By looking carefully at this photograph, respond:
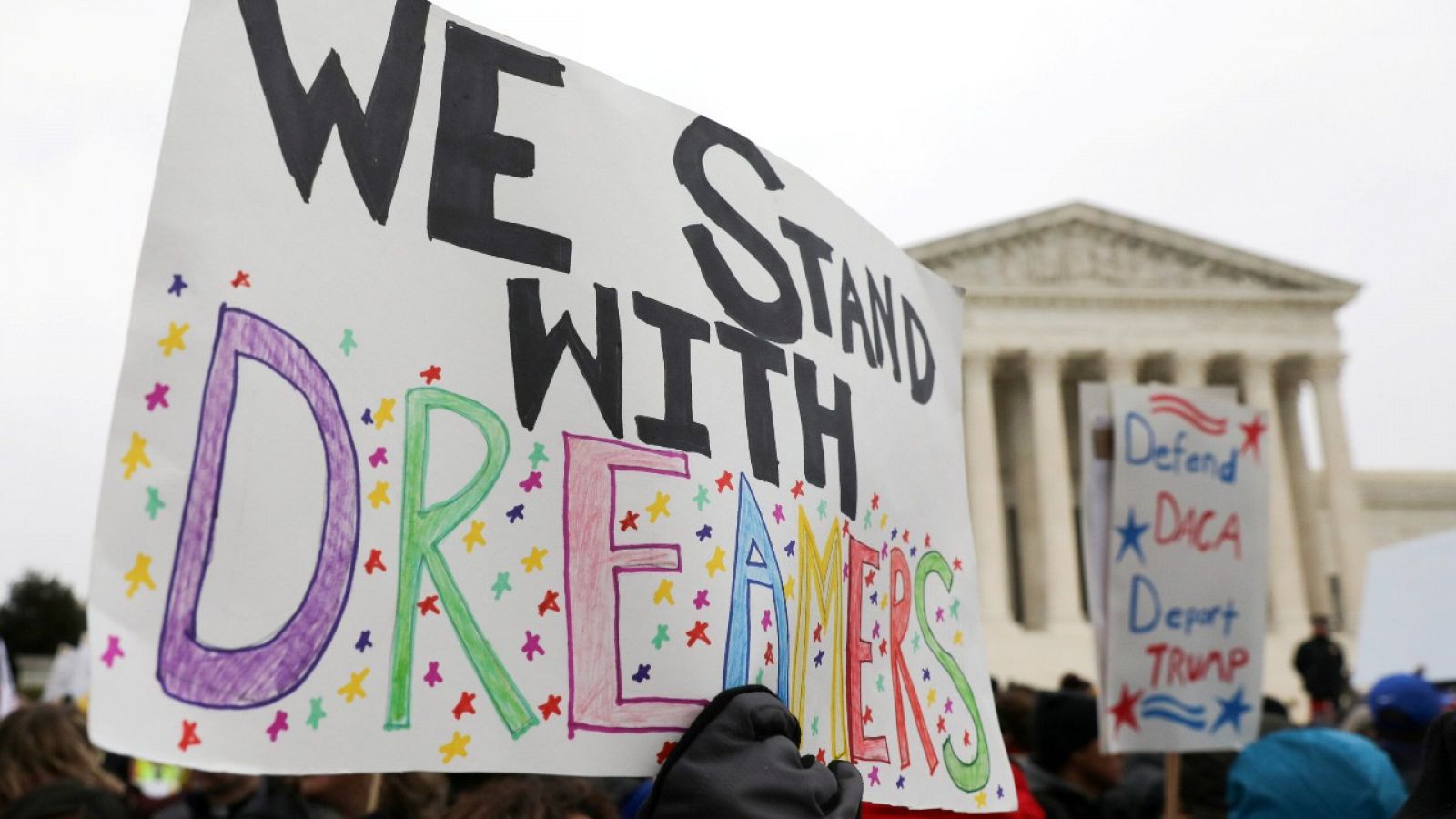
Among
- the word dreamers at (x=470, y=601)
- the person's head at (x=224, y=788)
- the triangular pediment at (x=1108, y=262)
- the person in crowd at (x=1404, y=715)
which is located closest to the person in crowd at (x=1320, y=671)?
the person in crowd at (x=1404, y=715)

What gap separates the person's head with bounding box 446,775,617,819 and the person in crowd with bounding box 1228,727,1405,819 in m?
1.78

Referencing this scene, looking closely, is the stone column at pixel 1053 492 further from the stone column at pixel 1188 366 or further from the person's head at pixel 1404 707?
the person's head at pixel 1404 707

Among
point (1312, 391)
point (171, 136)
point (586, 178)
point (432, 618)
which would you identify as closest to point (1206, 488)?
point (586, 178)

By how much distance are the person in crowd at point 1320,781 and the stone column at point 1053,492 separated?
1328 inches

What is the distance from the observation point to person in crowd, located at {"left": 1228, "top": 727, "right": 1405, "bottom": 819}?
3.26 meters

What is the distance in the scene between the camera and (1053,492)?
37562 mm

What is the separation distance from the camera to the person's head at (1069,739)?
16.4ft

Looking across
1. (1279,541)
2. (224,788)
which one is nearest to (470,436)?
(224,788)

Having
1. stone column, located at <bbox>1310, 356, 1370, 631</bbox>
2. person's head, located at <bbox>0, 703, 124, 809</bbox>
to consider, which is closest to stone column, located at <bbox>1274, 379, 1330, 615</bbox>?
stone column, located at <bbox>1310, 356, 1370, 631</bbox>

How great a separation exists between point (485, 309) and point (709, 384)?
18.0 inches

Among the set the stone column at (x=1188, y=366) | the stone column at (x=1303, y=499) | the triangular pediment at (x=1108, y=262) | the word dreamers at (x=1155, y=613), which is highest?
the triangular pediment at (x=1108, y=262)

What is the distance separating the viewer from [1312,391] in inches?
1529

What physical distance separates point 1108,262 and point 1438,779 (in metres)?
38.5

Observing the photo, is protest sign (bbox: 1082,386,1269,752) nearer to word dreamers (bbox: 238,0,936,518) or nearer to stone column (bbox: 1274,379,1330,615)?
word dreamers (bbox: 238,0,936,518)
